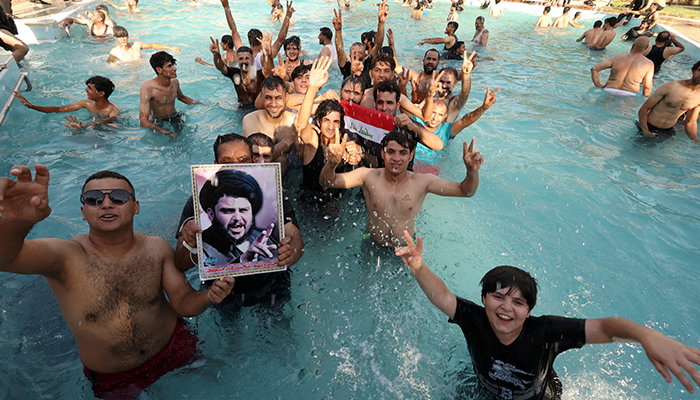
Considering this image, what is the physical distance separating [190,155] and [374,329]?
502 cm

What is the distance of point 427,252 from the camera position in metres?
4.56

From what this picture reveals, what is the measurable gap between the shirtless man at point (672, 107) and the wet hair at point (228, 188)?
7.73 metres

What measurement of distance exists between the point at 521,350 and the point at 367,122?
2.92 meters

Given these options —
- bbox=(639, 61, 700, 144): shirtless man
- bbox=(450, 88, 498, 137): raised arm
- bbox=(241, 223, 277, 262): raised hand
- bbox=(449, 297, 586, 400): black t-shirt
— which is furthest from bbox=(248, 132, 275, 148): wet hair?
bbox=(639, 61, 700, 144): shirtless man

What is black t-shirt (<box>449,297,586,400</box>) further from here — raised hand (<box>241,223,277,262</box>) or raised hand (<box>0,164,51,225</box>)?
raised hand (<box>0,164,51,225</box>)

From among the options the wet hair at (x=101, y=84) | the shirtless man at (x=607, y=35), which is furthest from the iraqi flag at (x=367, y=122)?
the shirtless man at (x=607, y=35)

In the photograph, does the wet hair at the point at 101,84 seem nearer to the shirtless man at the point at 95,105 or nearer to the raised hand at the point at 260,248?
the shirtless man at the point at 95,105

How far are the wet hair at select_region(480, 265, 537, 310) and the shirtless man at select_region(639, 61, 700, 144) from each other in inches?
263

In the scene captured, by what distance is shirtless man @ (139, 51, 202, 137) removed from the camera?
580cm

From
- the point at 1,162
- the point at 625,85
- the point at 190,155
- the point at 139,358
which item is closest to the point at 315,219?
the point at 139,358

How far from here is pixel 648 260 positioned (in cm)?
464

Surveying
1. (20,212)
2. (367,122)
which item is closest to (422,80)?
(367,122)

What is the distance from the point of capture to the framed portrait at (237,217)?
228cm

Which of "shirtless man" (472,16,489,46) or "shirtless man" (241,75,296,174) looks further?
"shirtless man" (472,16,489,46)
